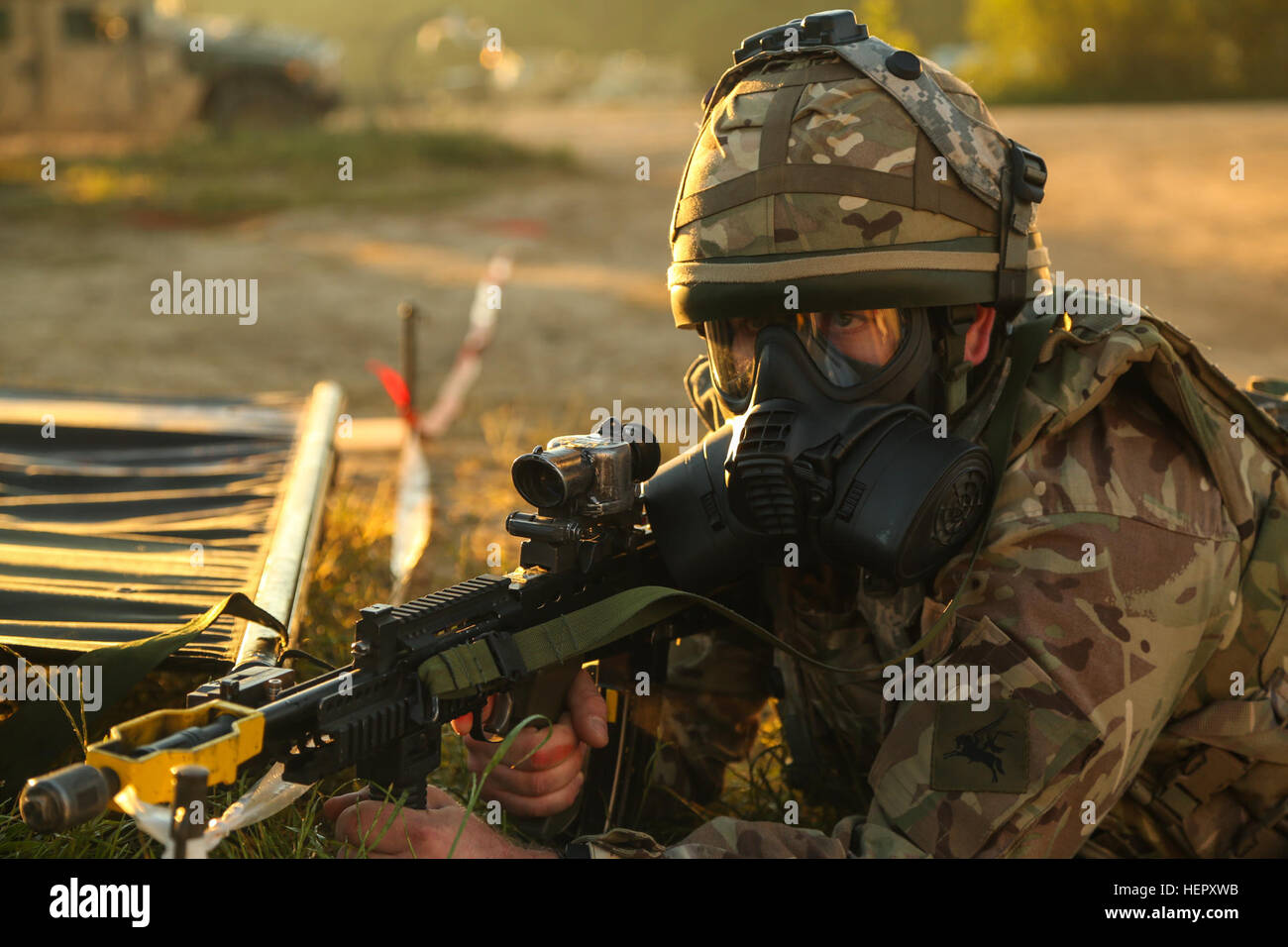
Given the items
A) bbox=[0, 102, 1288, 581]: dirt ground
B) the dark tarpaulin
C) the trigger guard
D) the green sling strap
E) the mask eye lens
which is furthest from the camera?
bbox=[0, 102, 1288, 581]: dirt ground

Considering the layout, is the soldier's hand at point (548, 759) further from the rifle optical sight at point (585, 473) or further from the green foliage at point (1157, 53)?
the green foliage at point (1157, 53)

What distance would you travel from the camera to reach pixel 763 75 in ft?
9.23

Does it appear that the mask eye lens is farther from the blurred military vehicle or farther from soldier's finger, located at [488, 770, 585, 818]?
the blurred military vehicle

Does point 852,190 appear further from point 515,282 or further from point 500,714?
point 515,282

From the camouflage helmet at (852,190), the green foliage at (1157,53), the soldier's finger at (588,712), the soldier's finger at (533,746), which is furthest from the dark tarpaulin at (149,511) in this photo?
the green foliage at (1157,53)

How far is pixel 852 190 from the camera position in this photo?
2643 mm

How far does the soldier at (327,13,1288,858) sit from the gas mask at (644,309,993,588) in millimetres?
11

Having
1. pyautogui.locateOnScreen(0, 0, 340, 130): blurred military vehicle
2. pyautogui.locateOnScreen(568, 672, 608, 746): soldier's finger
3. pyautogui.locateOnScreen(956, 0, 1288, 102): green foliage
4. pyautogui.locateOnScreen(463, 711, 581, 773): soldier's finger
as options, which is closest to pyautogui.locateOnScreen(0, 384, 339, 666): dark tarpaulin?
pyautogui.locateOnScreen(463, 711, 581, 773): soldier's finger

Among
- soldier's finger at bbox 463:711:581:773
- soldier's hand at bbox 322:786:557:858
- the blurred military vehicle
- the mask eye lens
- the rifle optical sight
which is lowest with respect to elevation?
soldier's hand at bbox 322:786:557:858

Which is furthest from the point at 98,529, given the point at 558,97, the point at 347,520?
the point at 558,97

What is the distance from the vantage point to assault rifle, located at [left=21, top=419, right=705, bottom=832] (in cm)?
178

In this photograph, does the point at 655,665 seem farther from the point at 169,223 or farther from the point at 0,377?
the point at 169,223

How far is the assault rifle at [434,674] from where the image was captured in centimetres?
178

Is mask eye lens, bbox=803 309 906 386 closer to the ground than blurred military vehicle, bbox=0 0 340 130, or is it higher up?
closer to the ground
